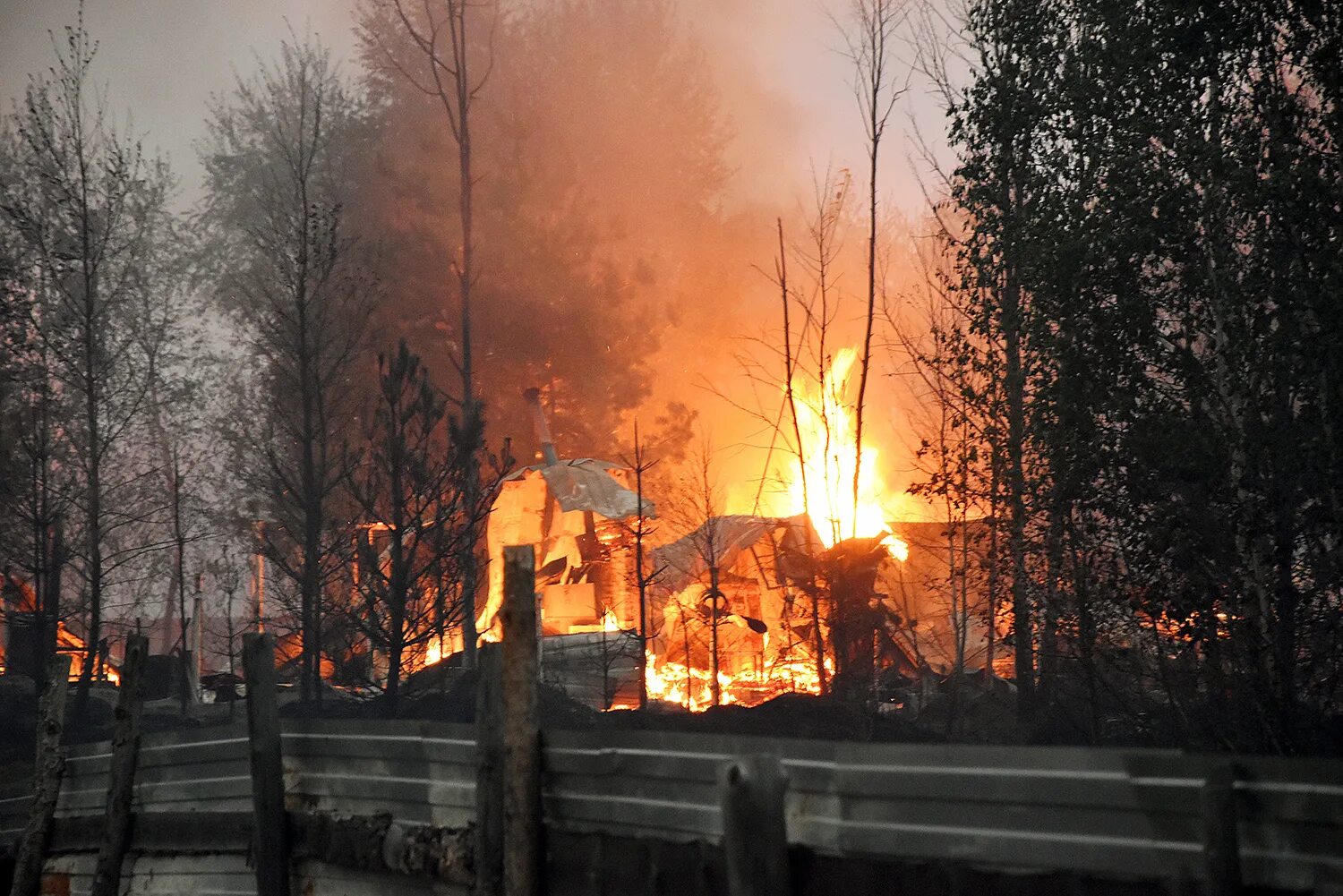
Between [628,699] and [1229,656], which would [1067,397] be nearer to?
[1229,656]

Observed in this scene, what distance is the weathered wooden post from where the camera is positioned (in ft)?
37.8

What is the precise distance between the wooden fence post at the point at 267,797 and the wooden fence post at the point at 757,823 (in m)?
4.94

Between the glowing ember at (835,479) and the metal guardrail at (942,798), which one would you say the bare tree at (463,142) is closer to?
the glowing ember at (835,479)

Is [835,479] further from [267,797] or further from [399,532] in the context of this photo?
[267,797]

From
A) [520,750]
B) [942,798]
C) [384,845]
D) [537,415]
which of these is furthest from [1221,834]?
[537,415]

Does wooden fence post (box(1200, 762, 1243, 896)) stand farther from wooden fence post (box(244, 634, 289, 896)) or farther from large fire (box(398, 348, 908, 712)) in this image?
large fire (box(398, 348, 908, 712))

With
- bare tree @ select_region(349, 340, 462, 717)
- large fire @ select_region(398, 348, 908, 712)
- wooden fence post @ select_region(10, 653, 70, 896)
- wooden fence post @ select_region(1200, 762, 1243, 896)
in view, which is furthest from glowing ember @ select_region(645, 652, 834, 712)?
wooden fence post @ select_region(1200, 762, 1243, 896)

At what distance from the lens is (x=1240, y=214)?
14.4 metres

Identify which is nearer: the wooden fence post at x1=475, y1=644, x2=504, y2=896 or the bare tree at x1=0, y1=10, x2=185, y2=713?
the wooden fence post at x1=475, y1=644, x2=504, y2=896

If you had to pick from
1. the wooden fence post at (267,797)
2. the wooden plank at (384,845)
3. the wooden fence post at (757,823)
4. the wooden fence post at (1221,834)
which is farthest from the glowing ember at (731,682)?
the wooden fence post at (1221,834)

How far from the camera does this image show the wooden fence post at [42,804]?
1273cm

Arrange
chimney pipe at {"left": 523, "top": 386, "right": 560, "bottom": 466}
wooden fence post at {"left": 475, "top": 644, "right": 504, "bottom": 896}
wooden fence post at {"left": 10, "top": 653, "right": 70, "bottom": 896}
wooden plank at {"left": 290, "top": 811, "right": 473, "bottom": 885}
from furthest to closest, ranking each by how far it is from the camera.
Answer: chimney pipe at {"left": 523, "top": 386, "right": 560, "bottom": 466}, wooden fence post at {"left": 10, "top": 653, "right": 70, "bottom": 896}, wooden plank at {"left": 290, "top": 811, "right": 473, "bottom": 885}, wooden fence post at {"left": 475, "top": 644, "right": 504, "bottom": 896}

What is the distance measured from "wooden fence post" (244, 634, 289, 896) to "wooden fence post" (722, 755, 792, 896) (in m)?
4.94

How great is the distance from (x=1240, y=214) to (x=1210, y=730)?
5.28m
